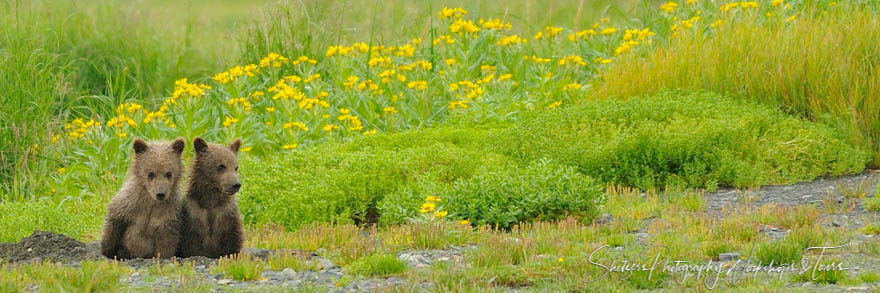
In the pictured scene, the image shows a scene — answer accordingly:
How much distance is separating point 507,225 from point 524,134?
6.66 ft

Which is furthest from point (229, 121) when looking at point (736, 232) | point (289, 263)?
point (736, 232)

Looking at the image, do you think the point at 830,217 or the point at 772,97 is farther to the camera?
the point at 772,97

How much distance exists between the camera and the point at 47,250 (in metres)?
7.01

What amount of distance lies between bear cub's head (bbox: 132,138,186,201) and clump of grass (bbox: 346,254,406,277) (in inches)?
43.1

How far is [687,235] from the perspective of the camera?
7246 millimetres

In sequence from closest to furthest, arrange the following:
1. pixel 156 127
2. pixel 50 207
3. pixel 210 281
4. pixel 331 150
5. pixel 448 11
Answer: pixel 210 281 → pixel 50 207 → pixel 331 150 → pixel 156 127 → pixel 448 11

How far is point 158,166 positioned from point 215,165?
13.7 inches

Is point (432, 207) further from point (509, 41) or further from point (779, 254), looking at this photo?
point (509, 41)

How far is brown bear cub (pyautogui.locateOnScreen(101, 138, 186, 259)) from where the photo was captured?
6.39m

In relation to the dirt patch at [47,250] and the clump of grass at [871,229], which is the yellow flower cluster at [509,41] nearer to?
the clump of grass at [871,229]

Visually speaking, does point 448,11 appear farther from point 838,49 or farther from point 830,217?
point 830,217

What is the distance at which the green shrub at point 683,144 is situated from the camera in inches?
373

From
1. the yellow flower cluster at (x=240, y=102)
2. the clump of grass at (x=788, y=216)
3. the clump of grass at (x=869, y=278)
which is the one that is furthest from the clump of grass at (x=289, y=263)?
the yellow flower cluster at (x=240, y=102)

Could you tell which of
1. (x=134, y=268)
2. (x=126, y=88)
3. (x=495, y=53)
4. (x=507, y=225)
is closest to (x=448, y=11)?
(x=495, y=53)
